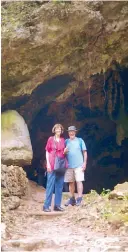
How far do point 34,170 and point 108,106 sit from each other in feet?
11.6

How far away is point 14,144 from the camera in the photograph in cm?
691

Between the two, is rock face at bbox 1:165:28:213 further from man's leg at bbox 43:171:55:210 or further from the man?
the man

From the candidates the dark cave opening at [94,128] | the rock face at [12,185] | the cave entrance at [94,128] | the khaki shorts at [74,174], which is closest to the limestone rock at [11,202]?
the rock face at [12,185]

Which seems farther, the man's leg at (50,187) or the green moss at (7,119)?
the green moss at (7,119)

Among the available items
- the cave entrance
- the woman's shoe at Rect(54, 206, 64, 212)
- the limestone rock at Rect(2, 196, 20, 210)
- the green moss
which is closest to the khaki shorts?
A: the woman's shoe at Rect(54, 206, 64, 212)

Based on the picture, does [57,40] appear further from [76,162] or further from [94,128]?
[94,128]

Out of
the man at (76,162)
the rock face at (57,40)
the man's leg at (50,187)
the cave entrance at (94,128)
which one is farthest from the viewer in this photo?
the cave entrance at (94,128)

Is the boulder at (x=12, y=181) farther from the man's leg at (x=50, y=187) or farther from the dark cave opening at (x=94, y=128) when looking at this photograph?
the dark cave opening at (x=94, y=128)

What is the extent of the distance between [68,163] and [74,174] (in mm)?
243

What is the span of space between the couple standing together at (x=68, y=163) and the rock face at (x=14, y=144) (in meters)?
0.97

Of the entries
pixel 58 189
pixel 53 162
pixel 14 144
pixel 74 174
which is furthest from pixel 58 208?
pixel 14 144

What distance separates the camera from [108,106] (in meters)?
11.0

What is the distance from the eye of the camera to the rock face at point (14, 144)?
270 inches

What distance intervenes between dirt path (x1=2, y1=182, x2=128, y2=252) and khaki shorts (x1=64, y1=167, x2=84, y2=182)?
55 cm
